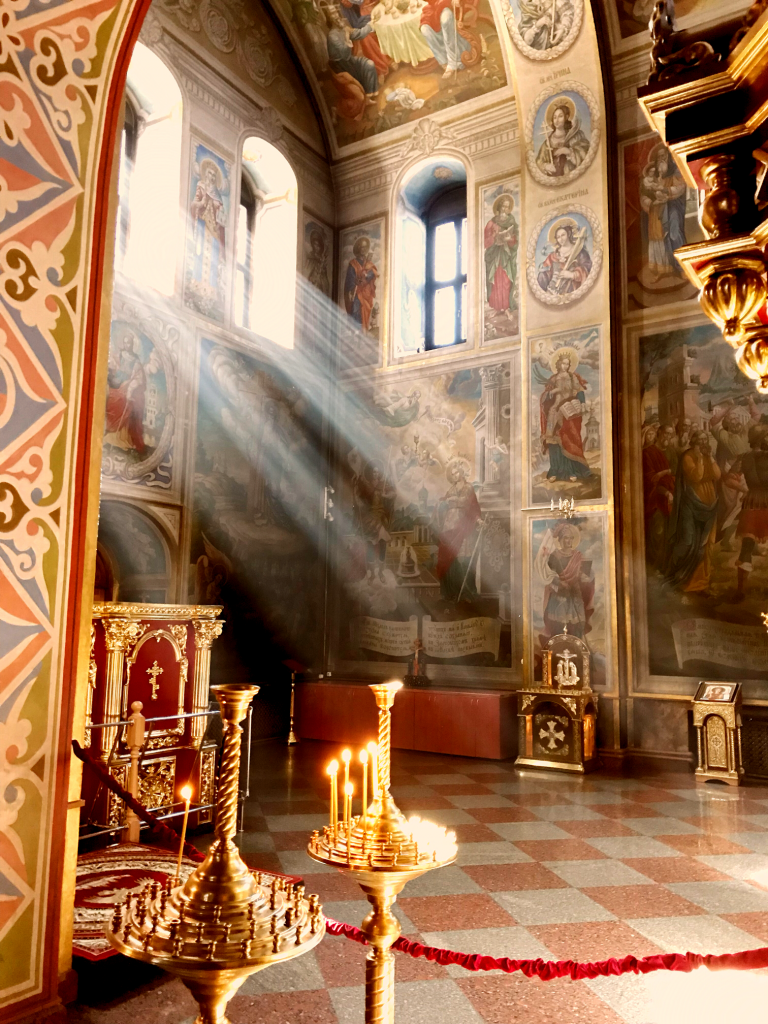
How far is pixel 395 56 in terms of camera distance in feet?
43.1

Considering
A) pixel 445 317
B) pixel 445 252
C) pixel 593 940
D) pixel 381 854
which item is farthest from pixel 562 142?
pixel 381 854

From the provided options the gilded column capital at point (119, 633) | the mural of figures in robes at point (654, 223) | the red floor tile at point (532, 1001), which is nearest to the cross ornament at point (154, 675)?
the gilded column capital at point (119, 633)

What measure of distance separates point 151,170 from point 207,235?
1159 mm

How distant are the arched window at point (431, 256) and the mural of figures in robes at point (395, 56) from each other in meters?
1.11

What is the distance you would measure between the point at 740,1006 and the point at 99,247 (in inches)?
174

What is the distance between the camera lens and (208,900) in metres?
1.59

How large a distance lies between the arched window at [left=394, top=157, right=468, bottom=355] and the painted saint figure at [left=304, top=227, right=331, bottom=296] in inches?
55.0

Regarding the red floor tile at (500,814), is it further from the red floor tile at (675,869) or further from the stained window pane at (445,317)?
the stained window pane at (445,317)

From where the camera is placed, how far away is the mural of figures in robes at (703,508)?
979cm

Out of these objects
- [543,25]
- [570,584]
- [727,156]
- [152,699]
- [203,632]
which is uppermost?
[543,25]

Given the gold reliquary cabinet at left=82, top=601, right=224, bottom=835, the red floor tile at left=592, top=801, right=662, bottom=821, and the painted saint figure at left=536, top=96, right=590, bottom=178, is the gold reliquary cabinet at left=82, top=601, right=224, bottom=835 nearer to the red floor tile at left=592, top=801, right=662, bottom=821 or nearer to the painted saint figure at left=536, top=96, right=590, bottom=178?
the red floor tile at left=592, top=801, right=662, bottom=821

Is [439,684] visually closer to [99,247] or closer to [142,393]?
[142,393]

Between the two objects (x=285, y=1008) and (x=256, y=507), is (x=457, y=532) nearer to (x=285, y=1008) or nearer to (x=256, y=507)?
(x=256, y=507)

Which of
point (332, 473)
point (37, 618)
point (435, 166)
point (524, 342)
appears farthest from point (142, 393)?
point (37, 618)
